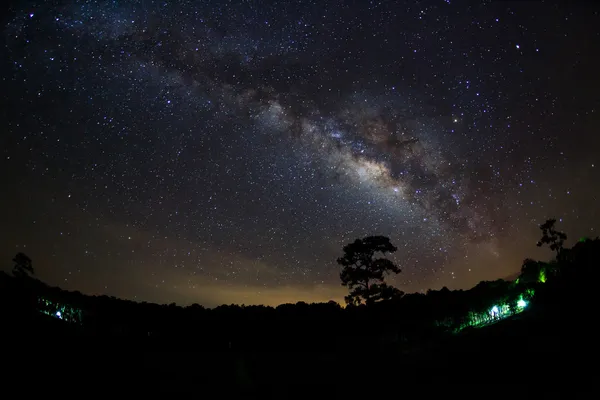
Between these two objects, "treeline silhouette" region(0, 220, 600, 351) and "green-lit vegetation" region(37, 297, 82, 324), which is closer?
"green-lit vegetation" region(37, 297, 82, 324)

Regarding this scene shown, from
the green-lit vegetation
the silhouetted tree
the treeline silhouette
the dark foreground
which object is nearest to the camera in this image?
the dark foreground

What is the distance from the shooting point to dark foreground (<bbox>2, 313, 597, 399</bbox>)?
486 inches

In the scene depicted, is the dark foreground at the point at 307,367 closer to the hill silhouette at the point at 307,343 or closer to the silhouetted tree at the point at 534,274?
the hill silhouette at the point at 307,343

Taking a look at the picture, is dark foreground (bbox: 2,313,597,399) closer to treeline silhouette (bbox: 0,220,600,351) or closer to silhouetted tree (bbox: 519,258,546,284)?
treeline silhouette (bbox: 0,220,600,351)

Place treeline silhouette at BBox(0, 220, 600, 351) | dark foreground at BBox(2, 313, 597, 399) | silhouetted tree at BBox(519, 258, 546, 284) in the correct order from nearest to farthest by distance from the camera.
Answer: dark foreground at BBox(2, 313, 597, 399) → treeline silhouette at BBox(0, 220, 600, 351) → silhouetted tree at BBox(519, 258, 546, 284)

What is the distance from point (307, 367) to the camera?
19.8 meters

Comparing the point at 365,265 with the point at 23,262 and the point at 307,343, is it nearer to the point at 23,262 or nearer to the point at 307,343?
the point at 307,343

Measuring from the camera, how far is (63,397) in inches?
453

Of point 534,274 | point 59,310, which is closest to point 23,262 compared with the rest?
point 59,310

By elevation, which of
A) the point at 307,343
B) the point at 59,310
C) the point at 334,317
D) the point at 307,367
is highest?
the point at 59,310

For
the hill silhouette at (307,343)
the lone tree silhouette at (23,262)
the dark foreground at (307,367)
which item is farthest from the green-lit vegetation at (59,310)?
the lone tree silhouette at (23,262)

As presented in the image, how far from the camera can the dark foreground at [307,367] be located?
12336 mm

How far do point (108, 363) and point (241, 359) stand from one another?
740 cm

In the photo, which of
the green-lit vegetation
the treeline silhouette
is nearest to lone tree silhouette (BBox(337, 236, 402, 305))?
the treeline silhouette
